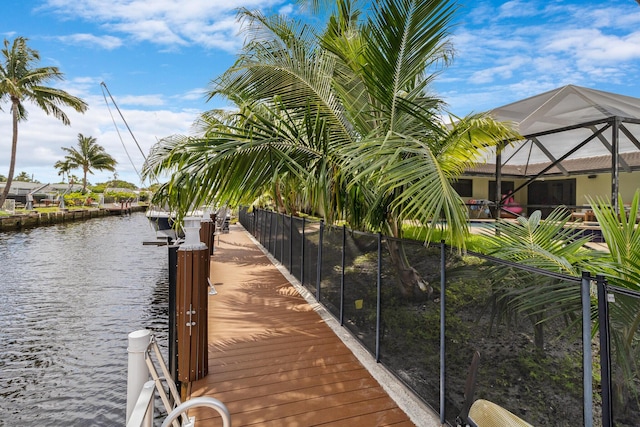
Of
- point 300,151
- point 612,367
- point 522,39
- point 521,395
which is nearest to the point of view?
point 612,367

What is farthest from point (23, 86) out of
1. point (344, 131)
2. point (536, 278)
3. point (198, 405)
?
point (536, 278)

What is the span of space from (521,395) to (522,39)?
934 centimetres

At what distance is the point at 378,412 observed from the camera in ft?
9.84

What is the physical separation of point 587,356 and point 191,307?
299 centimetres

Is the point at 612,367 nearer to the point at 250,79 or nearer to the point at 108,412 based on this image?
the point at 250,79

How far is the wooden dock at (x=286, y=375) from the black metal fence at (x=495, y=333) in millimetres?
356

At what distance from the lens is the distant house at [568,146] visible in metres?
5.82

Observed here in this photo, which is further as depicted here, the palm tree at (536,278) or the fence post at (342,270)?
the fence post at (342,270)

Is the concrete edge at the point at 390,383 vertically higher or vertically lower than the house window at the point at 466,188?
lower

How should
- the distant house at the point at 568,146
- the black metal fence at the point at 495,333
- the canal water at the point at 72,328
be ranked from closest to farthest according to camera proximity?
the black metal fence at the point at 495,333, the canal water at the point at 72,328, the distant house at the point at 568,146

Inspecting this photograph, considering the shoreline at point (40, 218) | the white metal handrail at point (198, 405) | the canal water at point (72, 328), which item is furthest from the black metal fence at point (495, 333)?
the shoreline at point (40, 218)

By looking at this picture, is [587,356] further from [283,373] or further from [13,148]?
[13,148]

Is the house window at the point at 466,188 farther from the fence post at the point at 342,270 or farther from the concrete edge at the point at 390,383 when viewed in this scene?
the fence post at the point at 342,270

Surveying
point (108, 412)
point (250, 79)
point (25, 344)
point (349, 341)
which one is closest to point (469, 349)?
point (349, 341)
